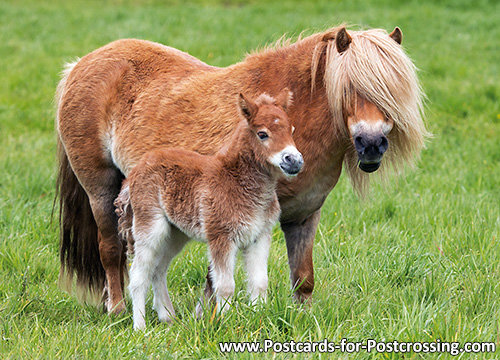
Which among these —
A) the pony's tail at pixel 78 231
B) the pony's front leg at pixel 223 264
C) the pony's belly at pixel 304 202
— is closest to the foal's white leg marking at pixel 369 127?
the pony's belly at pixel 304 202

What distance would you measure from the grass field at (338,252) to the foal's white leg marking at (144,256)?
0.49ft

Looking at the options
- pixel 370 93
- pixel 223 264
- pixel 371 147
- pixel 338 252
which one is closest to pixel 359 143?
pixel 371 147

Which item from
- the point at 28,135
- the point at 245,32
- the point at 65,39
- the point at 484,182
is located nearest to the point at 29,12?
Result: the point at 65,39

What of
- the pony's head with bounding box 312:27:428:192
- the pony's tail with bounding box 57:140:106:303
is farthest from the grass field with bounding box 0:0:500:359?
the pony's head with bounding box 312:27:428:192

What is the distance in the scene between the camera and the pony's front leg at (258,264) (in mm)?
3623

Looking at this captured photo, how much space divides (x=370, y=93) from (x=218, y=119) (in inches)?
39.4

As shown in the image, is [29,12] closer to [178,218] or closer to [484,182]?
[484,182]

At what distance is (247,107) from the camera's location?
354cm

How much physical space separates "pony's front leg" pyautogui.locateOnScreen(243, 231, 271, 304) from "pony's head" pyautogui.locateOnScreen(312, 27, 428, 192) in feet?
2.31

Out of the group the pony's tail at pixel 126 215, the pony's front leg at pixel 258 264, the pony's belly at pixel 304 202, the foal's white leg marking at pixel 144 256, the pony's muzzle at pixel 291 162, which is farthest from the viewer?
the pony's tail at pixel 126 215

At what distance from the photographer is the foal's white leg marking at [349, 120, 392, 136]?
355cm

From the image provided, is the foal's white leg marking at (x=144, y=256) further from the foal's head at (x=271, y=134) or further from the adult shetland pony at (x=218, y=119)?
the foal's head at (x=271, y=134)

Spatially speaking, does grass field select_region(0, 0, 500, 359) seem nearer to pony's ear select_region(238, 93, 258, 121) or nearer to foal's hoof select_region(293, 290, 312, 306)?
foal's hoof select_region(293, 290, 312, 306)

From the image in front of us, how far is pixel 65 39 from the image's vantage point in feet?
44.2
